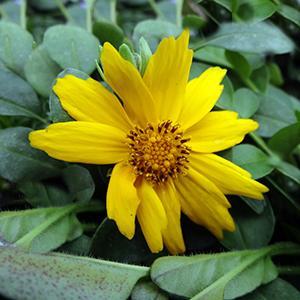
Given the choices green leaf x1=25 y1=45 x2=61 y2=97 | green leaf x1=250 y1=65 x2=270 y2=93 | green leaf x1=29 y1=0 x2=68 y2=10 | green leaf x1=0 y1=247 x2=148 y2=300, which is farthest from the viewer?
green leaf x1=29 y1=0 x2=68 y2=10

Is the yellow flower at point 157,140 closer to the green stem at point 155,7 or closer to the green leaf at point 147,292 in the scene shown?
the green leaf at point 147,292

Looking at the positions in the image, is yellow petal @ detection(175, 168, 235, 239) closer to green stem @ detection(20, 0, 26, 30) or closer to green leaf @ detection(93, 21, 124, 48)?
green leaf @ detection(93, 21, 124, 48)

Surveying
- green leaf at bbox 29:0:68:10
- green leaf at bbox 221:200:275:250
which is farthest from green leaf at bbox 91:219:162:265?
green leaf at bbox 29:0:68:10

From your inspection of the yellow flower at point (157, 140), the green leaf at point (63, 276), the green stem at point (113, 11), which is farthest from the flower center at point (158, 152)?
the green stem at point (113, 11)

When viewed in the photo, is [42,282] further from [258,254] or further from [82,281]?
[258,254]

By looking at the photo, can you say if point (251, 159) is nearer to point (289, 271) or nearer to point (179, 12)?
point (289, 271)

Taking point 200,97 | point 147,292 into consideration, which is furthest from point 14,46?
point 147,292
